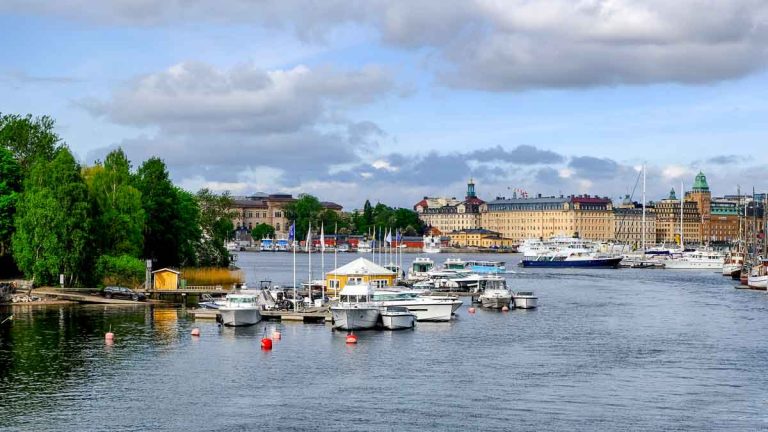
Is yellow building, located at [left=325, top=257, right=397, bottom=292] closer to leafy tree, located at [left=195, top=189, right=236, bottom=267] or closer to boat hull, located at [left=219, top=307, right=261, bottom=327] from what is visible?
boat hull, located at [left=219, top=307, right=261, bottom=327]

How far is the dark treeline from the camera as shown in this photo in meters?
93.8

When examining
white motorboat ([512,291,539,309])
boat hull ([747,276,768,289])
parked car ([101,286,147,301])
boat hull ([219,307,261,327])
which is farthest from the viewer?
boat hull ([747,276,768,289])

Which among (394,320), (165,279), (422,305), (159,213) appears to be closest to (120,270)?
(165,279)

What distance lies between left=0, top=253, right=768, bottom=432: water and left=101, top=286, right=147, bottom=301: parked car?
920 centimetres

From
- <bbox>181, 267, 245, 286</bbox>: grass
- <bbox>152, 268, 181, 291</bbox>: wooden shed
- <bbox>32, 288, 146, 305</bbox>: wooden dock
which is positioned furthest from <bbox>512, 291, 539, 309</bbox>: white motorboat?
<bbox>181, 267, 245, 286</bbox>: grass

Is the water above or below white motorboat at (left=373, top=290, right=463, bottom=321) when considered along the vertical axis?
below

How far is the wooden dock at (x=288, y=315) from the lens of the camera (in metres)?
78.6

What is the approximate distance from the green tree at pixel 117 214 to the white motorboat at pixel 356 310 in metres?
34.6

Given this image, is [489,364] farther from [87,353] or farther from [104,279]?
[104,279]

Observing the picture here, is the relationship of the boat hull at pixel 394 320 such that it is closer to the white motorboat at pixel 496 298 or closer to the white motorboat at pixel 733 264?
the white motorboat at pixel 496 298

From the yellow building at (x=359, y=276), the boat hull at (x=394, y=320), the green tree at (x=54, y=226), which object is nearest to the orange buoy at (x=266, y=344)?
the boat hull at (x=394, y=320)

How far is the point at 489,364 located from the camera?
58562 millimetres

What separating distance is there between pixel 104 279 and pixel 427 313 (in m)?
33.9

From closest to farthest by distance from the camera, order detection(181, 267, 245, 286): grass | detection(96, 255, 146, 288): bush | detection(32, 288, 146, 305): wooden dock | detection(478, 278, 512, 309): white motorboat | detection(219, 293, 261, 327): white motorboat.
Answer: detection(219, 293, 261, 327): white motorboat → detection(32, 288, 146, 305): wooden dock → detection(478, 278, 512, 309): white motorboat → detection(96, 255, 146, 288): bush → detection(181, 267, 245, 286): grass
